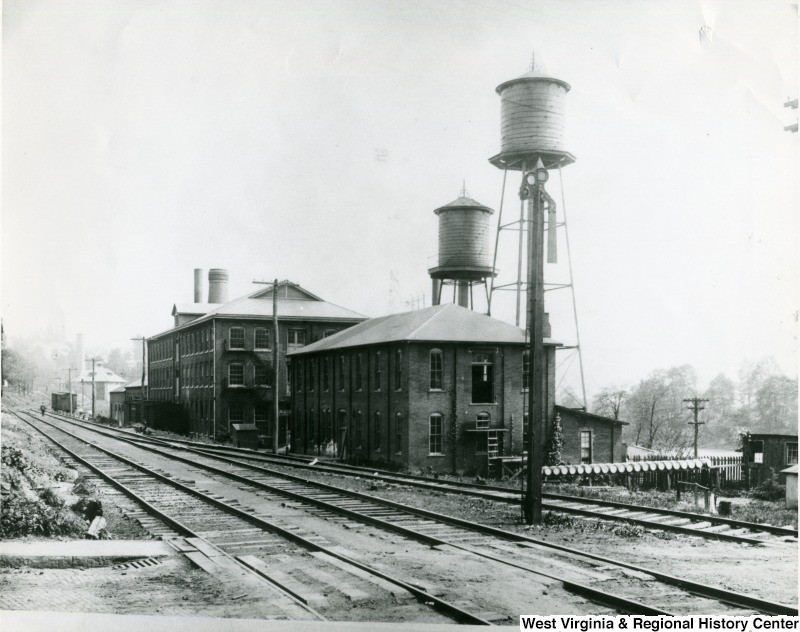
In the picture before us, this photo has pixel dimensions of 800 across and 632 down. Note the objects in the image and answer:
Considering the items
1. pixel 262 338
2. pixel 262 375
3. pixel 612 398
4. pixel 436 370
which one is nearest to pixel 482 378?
pixel 436 370

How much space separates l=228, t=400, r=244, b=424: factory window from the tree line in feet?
38.5

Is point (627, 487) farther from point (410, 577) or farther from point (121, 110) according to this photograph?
point (121, 110)

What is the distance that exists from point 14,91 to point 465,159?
6401 millimetres

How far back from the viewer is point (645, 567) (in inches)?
339

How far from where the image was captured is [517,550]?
9.66 m

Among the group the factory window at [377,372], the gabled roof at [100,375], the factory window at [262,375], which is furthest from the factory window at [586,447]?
the gabled roof at [100,375]

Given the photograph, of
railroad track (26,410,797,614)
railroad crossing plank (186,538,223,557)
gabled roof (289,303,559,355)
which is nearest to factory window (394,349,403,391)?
gabled roof (289,303,559,355)

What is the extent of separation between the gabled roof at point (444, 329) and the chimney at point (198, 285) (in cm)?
1174

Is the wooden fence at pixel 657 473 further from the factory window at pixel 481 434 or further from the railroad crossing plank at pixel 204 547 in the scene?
the railroad crossing plank at pixel 204 547

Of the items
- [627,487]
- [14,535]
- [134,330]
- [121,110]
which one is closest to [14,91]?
[121,110]

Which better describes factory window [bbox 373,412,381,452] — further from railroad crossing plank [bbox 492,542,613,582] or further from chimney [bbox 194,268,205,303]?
railroad crossing plank [bbox 492,542,613,582]

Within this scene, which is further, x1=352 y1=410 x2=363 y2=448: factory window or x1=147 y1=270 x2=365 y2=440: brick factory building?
x1=352 y1=410 x2=363 y2=448: factory window

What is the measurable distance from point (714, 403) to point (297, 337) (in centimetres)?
2135

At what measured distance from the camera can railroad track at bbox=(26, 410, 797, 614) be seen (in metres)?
7.32
